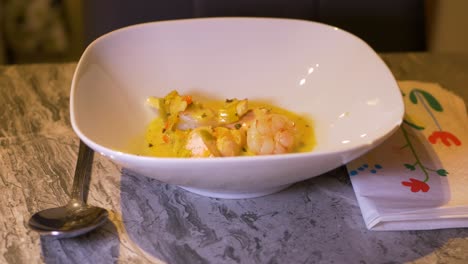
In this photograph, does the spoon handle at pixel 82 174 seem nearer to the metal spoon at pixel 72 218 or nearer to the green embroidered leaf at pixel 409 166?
the metal spoon at pixel 72 218

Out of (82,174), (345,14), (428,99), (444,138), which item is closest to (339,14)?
(345,14)

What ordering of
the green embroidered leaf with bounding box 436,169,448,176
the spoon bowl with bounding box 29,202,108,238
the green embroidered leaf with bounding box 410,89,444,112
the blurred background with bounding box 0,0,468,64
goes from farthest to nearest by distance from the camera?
the blurred background with bounding box 0,0,468,64
the green embroidered leaf with bounding box 410,89,444,112
the green embroidered leaf with bounding box 436,169,448,176
the spoon bowl with bounding box 29,202,108,238

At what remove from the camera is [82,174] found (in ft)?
2.73

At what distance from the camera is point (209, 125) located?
0.88 m

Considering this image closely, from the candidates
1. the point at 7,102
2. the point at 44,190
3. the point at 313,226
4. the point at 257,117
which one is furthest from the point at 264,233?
the point at 7,102

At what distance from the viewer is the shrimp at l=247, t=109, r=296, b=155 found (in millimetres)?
792

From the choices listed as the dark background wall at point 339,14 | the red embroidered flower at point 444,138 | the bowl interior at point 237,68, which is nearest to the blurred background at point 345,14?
the dark background wall at point 339,14

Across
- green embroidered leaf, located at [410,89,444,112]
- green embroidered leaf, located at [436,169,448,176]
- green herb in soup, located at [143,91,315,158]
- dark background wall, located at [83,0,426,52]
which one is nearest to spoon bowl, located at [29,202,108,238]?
green herb in soup, located at [143,91,315,158]

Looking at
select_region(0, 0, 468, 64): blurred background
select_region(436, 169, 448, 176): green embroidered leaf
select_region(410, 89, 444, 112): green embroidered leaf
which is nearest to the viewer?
select_region(436, 169, 448, 176): green embroidered leaf

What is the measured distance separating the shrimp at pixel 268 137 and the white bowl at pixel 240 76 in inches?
1.8

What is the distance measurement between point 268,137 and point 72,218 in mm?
275

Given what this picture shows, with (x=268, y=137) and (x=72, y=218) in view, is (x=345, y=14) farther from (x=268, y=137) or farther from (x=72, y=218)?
(x=72, y=218)

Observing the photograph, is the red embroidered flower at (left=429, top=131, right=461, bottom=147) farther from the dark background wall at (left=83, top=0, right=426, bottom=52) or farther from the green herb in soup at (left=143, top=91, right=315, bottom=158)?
the dark background wall at (left=83, top=0, right=426, bottom=52)

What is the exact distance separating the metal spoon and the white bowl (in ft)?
0.26
